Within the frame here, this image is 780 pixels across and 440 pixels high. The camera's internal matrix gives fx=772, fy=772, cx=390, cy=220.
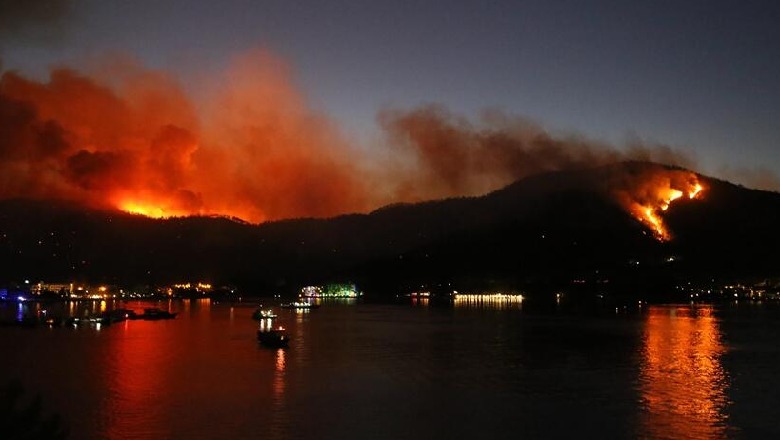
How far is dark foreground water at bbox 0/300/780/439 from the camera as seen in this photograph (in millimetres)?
25297

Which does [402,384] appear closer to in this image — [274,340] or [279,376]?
[279,376]

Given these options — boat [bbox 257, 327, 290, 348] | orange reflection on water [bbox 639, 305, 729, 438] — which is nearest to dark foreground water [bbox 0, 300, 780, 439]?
orange reflection on water [bbox 639, 305, 729, 438]

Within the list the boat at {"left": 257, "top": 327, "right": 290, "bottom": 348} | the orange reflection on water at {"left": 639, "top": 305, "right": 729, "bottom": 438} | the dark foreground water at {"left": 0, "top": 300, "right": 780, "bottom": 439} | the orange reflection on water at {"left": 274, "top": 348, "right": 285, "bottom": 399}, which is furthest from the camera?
the boat at {"left": 257, "top": 327, "right": 290, "bottom": 348}

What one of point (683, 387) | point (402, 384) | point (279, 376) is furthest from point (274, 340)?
point (683, 387)

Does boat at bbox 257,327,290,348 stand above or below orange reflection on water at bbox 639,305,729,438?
above

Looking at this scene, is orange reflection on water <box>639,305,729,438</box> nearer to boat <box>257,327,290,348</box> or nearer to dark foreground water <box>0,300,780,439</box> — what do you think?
dark foreground water <box>0,300,780,439</box>

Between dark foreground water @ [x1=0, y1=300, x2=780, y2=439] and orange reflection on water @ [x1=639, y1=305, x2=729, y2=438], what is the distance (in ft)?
0.34

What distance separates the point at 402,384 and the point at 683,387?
1241cm

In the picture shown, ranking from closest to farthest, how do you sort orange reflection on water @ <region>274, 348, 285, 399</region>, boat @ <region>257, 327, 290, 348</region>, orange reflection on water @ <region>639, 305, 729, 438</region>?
orange reflection on water @ <region>639, 305, 729, 438</region> → orange reflection on water @ <region>274, 348, 285, 399</region> → boat @ <region>257, 327, 290, 348</region>

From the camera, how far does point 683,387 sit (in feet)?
112

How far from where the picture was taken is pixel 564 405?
29.3 metres

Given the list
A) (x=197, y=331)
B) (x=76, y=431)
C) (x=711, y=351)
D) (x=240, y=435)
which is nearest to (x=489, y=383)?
(x=240, y=435)

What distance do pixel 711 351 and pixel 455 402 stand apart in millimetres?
28132

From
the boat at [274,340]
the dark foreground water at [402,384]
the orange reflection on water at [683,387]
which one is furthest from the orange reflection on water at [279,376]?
the orange reflection on water at [683,387]
